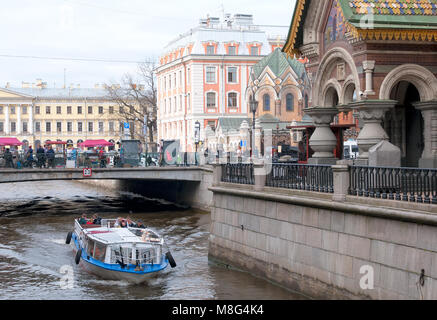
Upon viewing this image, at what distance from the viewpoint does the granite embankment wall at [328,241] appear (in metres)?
16.0

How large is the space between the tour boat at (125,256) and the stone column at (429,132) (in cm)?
919

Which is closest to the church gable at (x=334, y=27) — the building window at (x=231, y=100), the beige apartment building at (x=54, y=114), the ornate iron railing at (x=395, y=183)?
the ornate iron railing at (x=395, y=183)

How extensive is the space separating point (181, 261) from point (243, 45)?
2246 inches

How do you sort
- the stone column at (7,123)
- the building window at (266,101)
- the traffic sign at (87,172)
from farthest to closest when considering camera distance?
1. the stone column at (7,123)
2. the building window at (266,101)
3. the traffic sign at (87,172)

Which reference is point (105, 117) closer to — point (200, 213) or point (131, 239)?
point (200, 213)

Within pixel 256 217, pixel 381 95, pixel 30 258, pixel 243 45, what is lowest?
pixel 30 258

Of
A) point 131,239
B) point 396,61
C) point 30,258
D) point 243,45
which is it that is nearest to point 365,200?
point 396,61

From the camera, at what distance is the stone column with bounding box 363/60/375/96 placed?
68.6 ft

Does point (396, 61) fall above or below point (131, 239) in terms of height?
above

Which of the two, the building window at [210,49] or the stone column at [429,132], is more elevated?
the building window at [210,49]

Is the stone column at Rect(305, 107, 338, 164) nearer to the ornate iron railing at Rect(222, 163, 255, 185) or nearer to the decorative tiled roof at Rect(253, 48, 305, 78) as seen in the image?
the ornate iron railing at Rect(222, 163, 255, 185)

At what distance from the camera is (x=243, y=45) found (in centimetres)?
8319

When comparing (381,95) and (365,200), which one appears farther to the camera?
(381,95)

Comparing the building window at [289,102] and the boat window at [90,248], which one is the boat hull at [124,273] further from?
the building window at [289,102]
